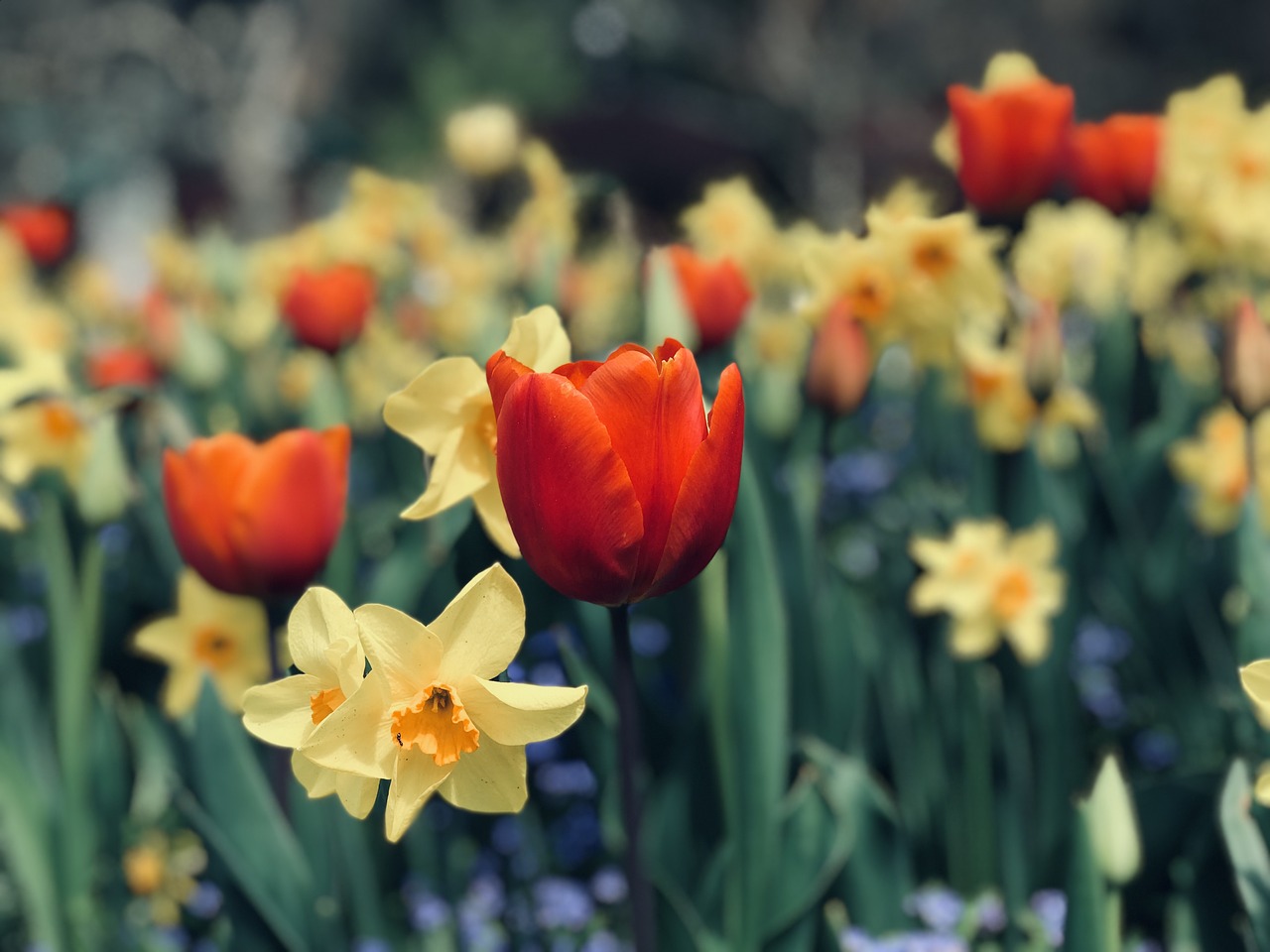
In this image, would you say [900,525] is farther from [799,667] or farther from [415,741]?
[415,741]

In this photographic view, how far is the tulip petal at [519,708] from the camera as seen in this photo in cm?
72

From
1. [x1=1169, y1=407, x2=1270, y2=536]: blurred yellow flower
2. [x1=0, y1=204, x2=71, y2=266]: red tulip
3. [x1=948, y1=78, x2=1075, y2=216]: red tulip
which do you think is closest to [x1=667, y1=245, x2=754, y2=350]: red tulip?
[x1=948, y1=78, x2=1075, y2=216]: red tulip

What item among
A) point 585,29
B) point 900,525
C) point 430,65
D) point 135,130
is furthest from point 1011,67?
point 585,29

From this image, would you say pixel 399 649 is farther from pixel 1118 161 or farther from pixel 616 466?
pixel 1118 161

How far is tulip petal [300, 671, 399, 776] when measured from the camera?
728 millimetres

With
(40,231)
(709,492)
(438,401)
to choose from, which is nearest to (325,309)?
(438,401)

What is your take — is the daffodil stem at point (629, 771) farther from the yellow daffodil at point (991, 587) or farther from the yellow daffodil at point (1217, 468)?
the yellow daffodil at point (1217, 468)

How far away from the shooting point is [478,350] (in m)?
1.67

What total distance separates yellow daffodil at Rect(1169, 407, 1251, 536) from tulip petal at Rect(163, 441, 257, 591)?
1.40 meters

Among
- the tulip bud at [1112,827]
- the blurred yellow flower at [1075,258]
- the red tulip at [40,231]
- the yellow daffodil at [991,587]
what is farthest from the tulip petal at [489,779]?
the red tulip at [40,231]

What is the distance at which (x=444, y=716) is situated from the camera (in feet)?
2.61

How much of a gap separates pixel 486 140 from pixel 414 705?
189 centimetres

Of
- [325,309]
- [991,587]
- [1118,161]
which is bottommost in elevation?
[991,587]

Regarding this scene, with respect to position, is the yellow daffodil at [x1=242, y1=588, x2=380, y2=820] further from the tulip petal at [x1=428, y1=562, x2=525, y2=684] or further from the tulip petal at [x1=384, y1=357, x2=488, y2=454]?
the tulip petal at [x1=384, y1=357, x2=488, y2=454]
